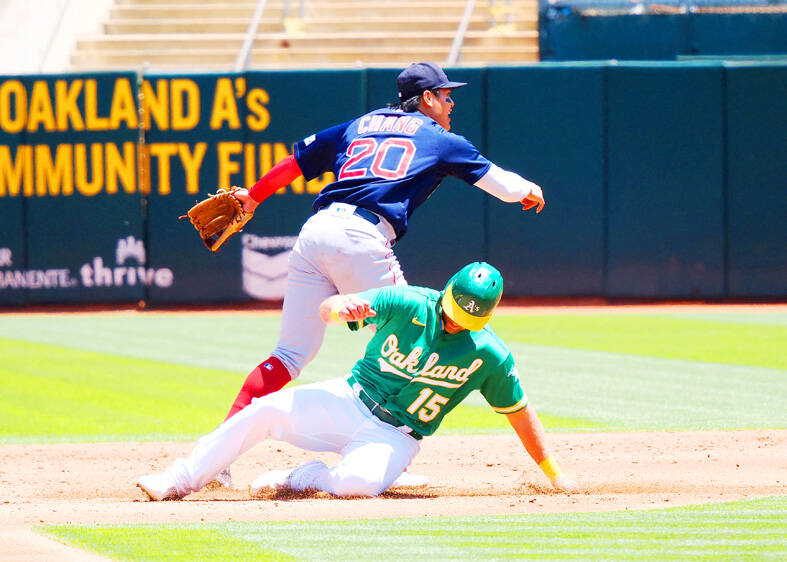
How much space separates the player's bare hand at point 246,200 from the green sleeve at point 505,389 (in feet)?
5.65

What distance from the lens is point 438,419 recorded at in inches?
197

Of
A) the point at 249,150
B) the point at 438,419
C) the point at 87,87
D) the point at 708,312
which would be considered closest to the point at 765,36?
the point at 708,312

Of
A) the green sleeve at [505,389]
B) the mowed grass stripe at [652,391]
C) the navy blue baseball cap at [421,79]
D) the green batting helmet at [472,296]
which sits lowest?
the mowed grass stripe at [652,391]

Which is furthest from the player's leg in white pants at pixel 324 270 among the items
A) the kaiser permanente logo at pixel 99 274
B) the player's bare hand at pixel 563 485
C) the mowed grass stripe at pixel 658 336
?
the kaiser permanente logo at pixel 99 274

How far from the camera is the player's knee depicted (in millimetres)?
4855

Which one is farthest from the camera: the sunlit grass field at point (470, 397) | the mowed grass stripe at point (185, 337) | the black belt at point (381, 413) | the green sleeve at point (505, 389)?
the mowed grass stripe at point (185, 337)

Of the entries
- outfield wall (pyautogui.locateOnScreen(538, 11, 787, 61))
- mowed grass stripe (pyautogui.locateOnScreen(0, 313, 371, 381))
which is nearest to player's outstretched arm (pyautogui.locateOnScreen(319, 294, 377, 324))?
mowed grass stripe (pyautogui.locateOnScreen(0, 313, 371, 381))

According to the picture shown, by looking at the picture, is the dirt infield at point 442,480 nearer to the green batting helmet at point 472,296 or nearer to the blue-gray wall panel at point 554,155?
the green batting helmet at point 472,296

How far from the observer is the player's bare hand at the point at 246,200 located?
5988mm

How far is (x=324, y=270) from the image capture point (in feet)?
17.6

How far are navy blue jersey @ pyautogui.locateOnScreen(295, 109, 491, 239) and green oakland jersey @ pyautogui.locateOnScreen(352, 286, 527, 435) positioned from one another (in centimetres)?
69

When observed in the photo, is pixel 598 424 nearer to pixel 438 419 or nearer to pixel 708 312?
pixel 438 419

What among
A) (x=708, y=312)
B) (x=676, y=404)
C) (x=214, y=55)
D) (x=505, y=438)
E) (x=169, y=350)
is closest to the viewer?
(x=505, y=438)

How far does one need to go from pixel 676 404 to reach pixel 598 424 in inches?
34.2
